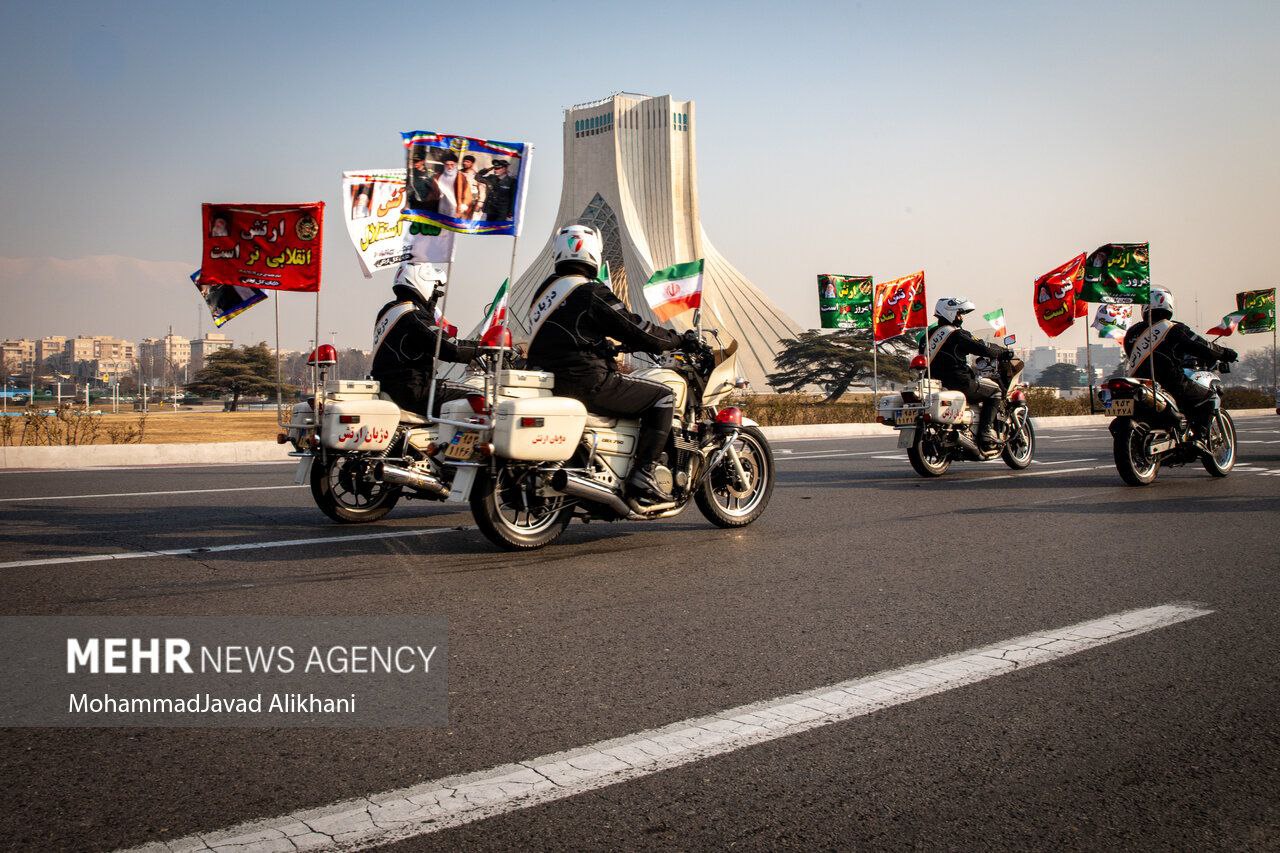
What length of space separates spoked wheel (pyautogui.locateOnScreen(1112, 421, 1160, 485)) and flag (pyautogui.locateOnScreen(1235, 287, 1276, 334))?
18541 millimetres

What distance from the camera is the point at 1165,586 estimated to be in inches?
198

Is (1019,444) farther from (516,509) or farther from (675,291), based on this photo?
(516,509)

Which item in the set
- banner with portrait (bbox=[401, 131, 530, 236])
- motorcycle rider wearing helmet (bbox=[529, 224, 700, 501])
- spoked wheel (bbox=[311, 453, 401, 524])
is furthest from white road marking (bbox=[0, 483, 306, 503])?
motorcycle rider wearing helmet (bbox=[529, 224, 700, 501])

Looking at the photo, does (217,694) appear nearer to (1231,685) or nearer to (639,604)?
(639,604)

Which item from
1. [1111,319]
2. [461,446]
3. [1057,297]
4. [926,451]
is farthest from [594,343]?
[1111,319]

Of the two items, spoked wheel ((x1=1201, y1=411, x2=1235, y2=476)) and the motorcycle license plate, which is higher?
the motorcycle license plate

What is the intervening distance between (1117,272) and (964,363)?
510 cm

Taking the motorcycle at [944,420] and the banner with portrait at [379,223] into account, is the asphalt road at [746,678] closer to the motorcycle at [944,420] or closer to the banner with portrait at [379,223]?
the banner with portrait at [379,223]

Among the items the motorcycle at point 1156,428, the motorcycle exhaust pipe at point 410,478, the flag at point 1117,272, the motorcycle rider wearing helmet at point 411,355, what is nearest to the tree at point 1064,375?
the flag at point 1117,272

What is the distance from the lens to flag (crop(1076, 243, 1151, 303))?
15102 mm

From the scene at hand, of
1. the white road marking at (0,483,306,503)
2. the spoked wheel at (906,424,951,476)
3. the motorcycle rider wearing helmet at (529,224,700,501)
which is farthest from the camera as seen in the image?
the spoked wheel at (906,424,951,476)

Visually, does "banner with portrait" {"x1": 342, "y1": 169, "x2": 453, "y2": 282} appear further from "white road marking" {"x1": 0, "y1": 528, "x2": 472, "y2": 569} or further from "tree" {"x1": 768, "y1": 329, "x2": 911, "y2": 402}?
"tree" {"x1": 768, "y1": 329, "x2": 911, "y2": 402}

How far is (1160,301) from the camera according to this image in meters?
10.9

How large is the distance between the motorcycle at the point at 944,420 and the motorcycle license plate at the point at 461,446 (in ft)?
20.5
